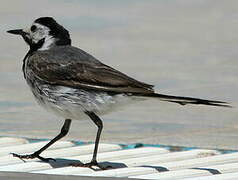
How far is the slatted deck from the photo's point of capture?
5.89 metres

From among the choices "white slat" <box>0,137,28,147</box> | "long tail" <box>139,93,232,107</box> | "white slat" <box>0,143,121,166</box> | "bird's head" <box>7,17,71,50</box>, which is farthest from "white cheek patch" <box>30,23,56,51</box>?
"long tail" <box>139,93,232,107</box>

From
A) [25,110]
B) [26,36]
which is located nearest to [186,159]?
[26,36]

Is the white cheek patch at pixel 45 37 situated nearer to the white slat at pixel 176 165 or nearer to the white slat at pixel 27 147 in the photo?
the white slat at pixel 27 147

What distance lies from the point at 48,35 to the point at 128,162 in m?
1.18

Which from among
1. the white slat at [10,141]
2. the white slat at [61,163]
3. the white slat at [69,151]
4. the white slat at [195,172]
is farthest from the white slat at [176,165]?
the white slat at [10,141]

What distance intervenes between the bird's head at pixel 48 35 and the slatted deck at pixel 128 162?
0.86 metres

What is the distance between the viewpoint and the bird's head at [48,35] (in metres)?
6.82

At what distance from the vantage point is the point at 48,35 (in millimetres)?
6840

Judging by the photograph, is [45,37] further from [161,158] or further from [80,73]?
[161,158]

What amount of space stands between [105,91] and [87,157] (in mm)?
731

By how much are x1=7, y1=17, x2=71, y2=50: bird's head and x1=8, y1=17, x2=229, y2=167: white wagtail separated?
0.13 meters

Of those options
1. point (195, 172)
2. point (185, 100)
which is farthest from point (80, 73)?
point (195, 172)

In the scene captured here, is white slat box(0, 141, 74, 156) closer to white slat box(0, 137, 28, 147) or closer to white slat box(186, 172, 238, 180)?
white slat box(0, 137, 28, 147)

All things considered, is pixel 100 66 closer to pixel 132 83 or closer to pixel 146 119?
pixel 132 83
